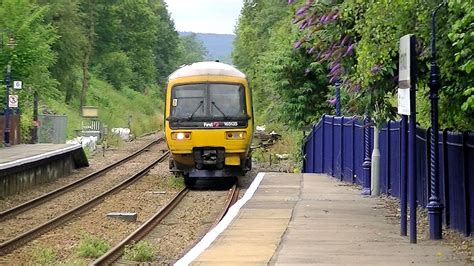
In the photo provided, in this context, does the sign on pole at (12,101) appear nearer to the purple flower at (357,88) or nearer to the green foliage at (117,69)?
the purple flower at (357,88)

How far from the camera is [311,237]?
11.8 metres

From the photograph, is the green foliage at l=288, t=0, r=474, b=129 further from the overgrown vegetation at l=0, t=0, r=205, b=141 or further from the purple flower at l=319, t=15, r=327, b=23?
the overgrown vegetation at l=0, t=0, r=205, b=141

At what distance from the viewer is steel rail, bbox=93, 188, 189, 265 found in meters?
12.4

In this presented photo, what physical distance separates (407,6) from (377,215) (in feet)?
15.7

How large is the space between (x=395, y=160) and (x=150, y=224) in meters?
4.90

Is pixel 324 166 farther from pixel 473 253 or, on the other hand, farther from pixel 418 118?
pixel 473 253

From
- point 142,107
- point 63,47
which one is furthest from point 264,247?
point 142,107

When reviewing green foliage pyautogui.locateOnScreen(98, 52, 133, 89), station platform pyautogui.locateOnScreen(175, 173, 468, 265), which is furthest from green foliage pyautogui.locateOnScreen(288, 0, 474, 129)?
green foliage pyautogui.locateOnScreen(98, 52, 133, 89)

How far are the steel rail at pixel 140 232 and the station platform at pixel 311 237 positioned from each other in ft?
→ 4.99

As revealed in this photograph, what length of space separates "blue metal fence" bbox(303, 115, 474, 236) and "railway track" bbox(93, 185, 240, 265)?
307 cm

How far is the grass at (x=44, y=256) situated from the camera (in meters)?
12.2

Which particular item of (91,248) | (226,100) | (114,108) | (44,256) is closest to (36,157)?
(226,100)

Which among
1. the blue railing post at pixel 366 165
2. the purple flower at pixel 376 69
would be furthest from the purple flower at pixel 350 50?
the blue railing post at pixel 366 165

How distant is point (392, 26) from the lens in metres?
11.6
